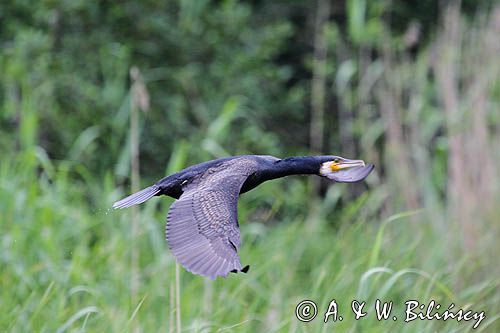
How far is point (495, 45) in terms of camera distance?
5656 millimetres

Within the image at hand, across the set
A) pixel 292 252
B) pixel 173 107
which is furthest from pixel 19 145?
pixel 292 252

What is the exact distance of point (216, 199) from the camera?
3.48 m

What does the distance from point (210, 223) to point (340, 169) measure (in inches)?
36.3

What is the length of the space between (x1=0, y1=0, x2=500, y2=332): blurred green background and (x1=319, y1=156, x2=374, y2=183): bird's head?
0.86 ft

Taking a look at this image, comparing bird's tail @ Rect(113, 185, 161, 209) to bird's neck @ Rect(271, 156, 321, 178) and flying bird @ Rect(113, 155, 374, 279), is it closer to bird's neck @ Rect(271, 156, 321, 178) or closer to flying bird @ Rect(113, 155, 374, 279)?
flying bird @ Rect(113, 155, 374, 279)

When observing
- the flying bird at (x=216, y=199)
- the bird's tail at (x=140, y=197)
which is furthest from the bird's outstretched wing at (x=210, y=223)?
the bird's tail at (x=140, y=197)

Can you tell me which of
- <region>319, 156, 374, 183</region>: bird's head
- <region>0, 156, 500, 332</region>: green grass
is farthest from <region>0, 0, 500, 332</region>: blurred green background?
<region>319, 156, 374, 183</region>: bird's head

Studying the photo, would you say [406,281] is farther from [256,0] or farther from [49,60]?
[256,0]

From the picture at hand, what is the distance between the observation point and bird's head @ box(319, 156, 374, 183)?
405cm

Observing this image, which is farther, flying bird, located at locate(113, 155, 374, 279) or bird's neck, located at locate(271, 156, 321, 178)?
bird's neck, located at locate(271, 156, 321, 178)

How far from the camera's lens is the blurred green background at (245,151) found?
14.3 feet

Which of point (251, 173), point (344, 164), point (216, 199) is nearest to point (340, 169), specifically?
point (344, 164)

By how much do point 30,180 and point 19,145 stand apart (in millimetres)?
1352

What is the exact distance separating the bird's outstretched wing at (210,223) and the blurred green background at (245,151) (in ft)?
0.88
